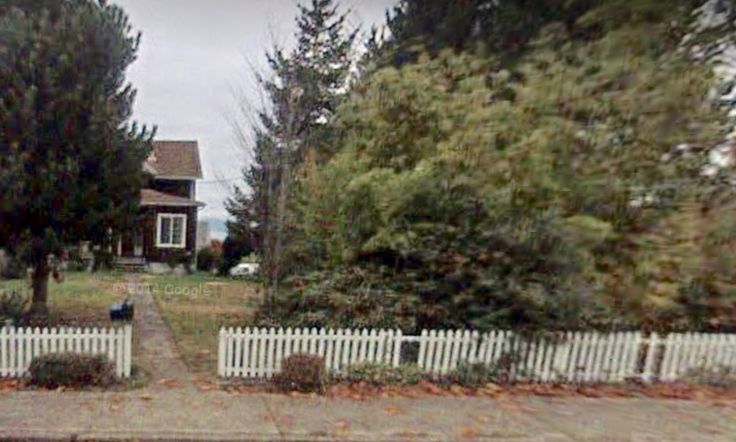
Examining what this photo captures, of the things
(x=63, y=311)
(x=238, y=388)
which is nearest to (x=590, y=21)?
(x=238, y=388)

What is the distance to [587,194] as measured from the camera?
5.18 ft

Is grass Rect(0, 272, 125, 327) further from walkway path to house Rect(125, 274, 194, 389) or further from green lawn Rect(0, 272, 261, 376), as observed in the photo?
walkway path to house Rect(125, 274, 194, 389)

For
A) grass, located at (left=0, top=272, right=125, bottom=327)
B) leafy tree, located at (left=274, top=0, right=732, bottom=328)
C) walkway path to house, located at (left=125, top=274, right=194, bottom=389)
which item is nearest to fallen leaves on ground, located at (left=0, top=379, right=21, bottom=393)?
walkway path to house, located at (left=125, top=274, right=194, bottom=389)

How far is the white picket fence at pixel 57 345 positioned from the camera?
755cm

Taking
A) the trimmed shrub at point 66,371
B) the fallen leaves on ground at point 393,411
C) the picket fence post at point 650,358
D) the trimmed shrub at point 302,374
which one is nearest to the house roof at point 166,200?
the trimmed shrub at point 66,371

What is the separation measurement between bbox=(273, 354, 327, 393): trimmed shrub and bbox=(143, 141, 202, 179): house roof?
903 inches

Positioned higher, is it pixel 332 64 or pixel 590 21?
pixel 332 64

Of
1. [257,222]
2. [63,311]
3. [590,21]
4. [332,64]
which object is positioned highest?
[332,64]

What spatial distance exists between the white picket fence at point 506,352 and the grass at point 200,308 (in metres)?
1.03

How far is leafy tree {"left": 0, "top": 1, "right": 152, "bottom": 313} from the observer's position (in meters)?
9.46

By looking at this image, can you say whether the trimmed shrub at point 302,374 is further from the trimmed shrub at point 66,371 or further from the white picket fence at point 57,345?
the trimmed shrub at point 66,371

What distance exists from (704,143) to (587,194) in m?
0.32

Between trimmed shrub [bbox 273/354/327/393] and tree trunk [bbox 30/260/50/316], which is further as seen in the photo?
tree trunk [bbox 30/260/50/316]

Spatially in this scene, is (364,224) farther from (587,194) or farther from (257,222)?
(587,194)
